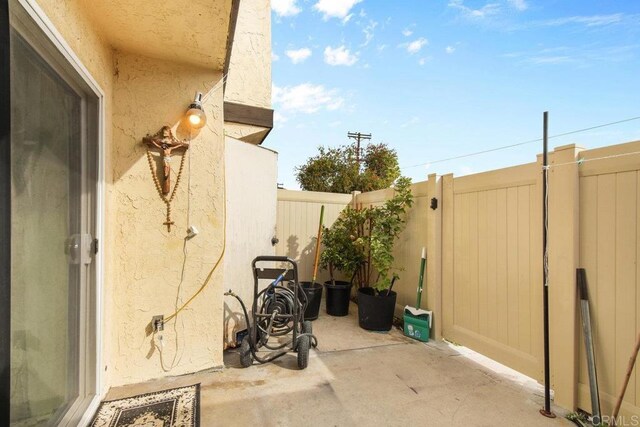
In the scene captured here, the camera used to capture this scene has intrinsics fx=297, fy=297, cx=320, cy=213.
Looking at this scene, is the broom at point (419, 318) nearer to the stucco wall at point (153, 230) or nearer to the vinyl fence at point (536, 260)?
the vinyl fence at point (536, 260)

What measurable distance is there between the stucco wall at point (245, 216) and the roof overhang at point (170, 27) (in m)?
0.89

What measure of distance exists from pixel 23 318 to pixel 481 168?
3.64 meters

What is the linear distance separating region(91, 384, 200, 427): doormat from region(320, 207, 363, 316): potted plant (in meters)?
2.45

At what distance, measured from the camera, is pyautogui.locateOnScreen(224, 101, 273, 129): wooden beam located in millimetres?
3743

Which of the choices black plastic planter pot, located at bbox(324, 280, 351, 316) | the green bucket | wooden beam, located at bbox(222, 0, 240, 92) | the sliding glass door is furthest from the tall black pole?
the sliding glass door

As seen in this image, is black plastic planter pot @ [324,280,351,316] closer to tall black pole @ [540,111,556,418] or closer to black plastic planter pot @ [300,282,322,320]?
black plastic planter pot @ [300,282,322,320]

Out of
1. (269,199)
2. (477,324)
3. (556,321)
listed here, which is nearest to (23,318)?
(269,199)

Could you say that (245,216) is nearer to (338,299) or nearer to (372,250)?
(372,250)

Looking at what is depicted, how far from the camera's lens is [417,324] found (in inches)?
139

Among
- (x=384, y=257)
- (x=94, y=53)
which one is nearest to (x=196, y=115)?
(x=94, y=53)

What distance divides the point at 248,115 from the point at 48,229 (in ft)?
9.03

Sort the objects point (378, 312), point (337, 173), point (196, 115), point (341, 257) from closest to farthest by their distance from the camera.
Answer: point (196, 115) → point (378, 312) → point (341, 257) → point (337, 173)

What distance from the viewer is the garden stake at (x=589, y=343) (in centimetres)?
198

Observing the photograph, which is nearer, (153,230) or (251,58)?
(153,230)
